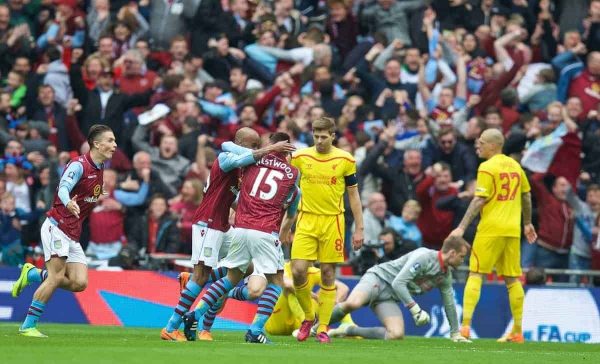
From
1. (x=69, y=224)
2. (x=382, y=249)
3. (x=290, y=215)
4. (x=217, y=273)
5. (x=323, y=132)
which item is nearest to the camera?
(x=69, y=224)

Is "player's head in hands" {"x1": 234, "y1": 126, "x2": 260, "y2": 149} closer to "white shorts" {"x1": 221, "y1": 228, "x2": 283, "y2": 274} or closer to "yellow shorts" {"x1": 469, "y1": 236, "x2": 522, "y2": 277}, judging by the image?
"white shorts" {"x1": 221, "y1": 228, "x2": 283, "y2": 274}

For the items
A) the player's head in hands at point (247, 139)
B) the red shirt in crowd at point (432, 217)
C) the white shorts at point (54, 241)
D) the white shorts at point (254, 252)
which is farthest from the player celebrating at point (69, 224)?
the red shirt in crowd at point (432, 217)

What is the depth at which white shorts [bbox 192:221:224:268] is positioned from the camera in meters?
15.6

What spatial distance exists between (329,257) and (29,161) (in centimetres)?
840

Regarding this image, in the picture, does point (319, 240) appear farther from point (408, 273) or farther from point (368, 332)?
point (368, 332)

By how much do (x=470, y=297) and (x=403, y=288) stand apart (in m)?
0.95

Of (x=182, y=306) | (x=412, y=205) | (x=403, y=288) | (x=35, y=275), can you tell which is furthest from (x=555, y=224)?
(x=35, y=275)

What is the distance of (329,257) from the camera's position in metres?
16.5

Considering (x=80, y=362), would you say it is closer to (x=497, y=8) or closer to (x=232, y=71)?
(x=232, y=71)

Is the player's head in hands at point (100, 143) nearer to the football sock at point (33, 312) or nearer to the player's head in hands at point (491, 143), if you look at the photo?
the football sock at point (33, 312)

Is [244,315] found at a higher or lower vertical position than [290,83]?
lower

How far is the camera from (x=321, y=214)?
16547 millimetres

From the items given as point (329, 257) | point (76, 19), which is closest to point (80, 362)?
point (329, 257)

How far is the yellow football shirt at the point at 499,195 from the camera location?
17.6 metres
